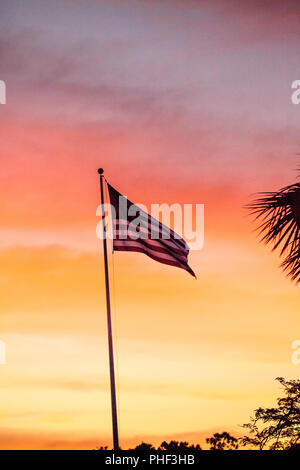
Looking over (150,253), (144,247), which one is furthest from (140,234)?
(150,253)

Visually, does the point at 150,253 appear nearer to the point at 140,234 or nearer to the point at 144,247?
the point at 144,247

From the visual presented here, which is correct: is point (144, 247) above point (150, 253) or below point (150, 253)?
above

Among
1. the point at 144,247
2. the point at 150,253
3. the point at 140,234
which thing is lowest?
the point at 150,253

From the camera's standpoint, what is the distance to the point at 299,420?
27891mm

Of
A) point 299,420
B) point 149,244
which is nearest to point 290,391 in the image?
point 299,420

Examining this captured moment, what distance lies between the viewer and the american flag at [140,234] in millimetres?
22891

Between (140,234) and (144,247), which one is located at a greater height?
(140,234)

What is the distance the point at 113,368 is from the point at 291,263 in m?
5.95

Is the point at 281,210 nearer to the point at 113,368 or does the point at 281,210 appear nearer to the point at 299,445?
the point at 113,368

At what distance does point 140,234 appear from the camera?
75.5 feet

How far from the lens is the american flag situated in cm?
2289
